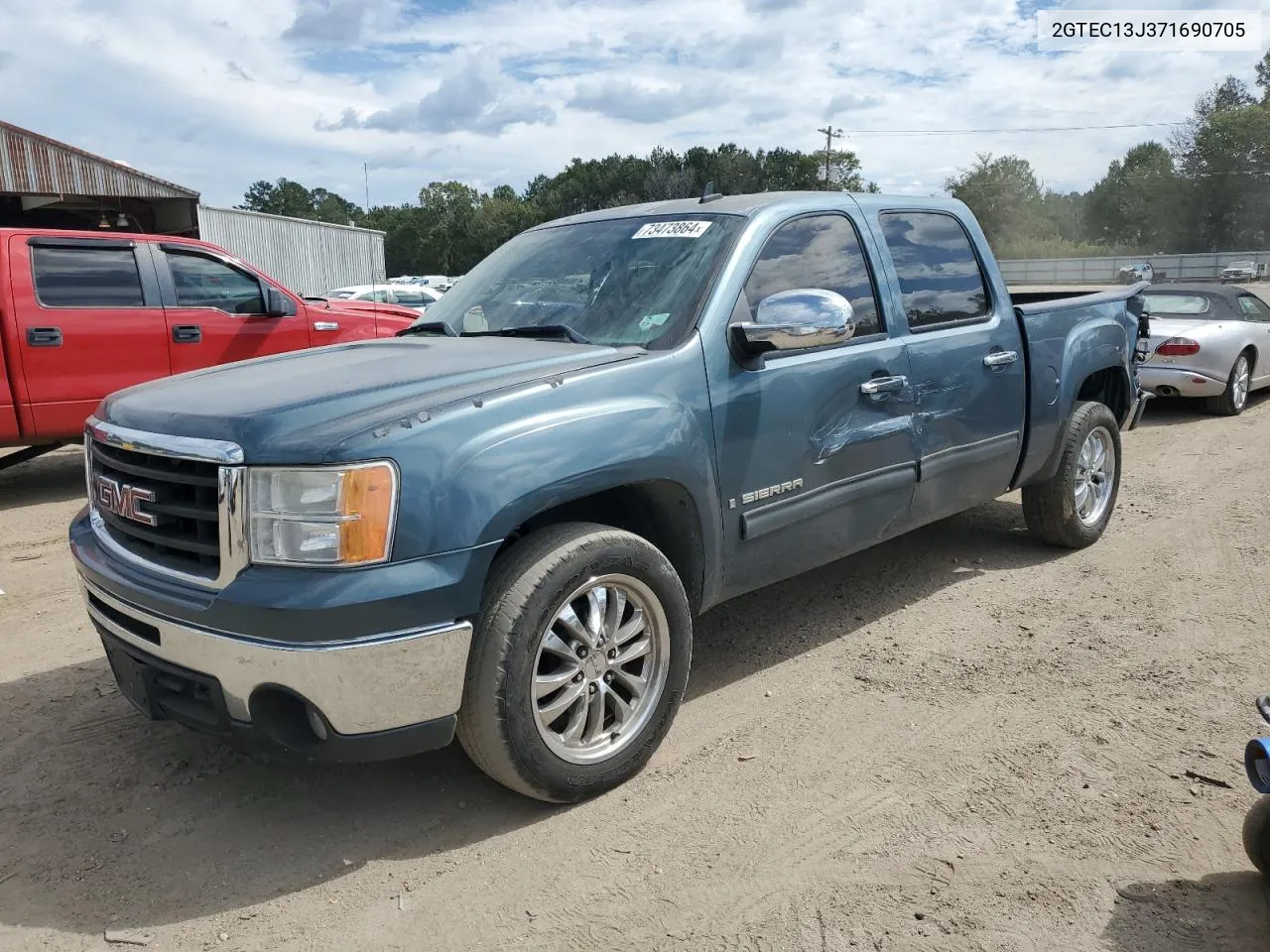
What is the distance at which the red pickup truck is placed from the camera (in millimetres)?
7242

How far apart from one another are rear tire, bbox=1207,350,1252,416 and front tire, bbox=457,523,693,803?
32.1 ft

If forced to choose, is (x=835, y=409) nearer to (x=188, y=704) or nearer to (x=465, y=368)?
(x=465, y=368)

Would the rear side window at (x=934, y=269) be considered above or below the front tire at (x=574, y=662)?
above

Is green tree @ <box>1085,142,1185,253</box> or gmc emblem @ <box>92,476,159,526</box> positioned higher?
green tree @ <box>1085,142,1185,253</box>

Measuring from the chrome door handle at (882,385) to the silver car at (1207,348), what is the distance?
7.47 meters

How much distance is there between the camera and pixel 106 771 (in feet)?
11.0

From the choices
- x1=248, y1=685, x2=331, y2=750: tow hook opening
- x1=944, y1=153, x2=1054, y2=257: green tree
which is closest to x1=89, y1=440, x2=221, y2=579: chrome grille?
x1=248, y1=685, x2=331, y2=750: tow hook opening

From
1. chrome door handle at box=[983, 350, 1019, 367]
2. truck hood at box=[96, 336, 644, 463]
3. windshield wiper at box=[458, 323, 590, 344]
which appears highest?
windshield wiper at box=[458, 323, 590, 344]

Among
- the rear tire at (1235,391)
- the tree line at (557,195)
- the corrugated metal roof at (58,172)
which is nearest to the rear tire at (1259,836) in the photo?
the rear tire at (1235,391)

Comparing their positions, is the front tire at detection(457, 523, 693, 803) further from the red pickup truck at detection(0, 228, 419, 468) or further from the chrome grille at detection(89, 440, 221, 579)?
the red pickup truck at detection(0, 228, 419, 468)

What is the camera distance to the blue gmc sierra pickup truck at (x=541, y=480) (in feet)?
8.56

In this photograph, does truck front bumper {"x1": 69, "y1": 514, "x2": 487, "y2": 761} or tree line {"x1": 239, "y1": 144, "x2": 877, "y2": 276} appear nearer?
truck front bumper {"x1": 69, "y1": 514, "x2": 487, "y2": 761}

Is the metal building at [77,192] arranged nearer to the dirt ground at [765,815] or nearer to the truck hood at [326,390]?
the dirt ground at [765,815]

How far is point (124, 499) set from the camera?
3.01 meters
